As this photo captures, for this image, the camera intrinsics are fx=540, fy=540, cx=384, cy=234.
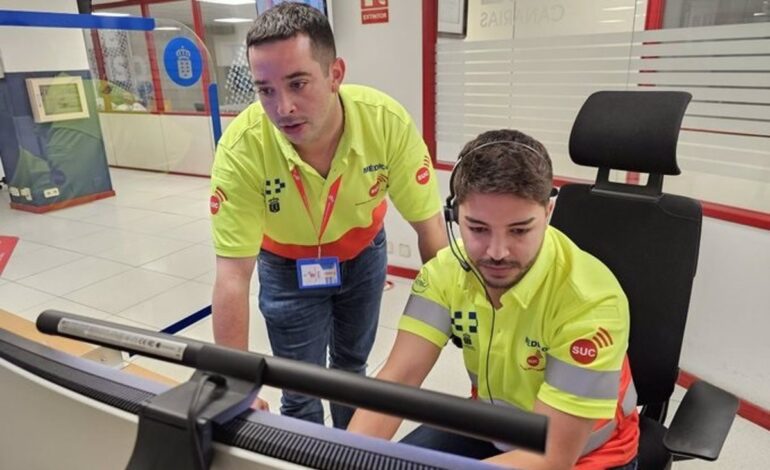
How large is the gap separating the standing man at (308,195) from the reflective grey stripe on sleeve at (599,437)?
651 mm

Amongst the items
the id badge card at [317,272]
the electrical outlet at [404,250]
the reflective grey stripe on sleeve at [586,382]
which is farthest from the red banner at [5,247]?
the electrical outlet at [404,250]

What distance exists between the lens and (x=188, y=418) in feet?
1.36

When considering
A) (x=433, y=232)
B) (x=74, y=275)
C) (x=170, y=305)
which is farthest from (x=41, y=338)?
(x=74, y=275)

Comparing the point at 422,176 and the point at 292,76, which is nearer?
the point at 292,76

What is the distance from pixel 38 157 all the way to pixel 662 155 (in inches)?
226

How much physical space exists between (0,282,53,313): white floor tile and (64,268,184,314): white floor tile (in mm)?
170

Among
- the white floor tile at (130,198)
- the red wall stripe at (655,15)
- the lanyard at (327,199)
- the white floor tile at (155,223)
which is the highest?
the red wall stripe at (655,15)

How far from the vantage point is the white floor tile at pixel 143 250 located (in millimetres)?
4266

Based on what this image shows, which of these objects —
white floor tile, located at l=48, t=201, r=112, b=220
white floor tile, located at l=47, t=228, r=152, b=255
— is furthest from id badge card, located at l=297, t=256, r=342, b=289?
white floor tile, located at l=48, t=201, r=112, b=220

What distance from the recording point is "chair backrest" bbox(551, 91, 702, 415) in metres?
1.22

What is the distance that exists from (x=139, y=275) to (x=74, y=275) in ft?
1.53

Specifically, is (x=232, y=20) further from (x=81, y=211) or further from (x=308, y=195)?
(x=308, y=195)

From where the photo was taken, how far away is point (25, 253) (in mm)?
4375

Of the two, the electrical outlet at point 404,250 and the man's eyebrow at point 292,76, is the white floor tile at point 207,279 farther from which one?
the man's eyebrow at point 292,76
